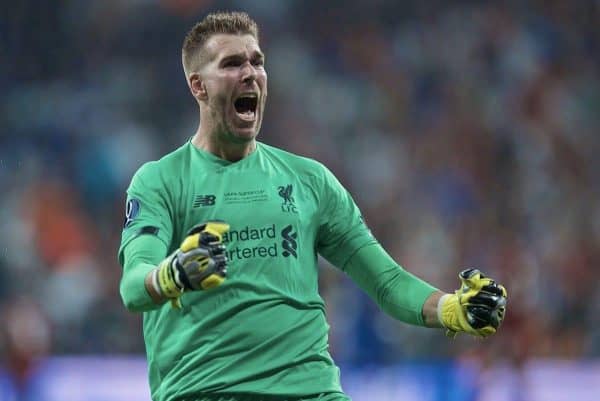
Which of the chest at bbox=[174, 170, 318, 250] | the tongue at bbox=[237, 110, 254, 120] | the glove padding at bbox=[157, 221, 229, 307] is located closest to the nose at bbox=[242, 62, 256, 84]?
the tongue at bbox=[237, 110, 254, 120]

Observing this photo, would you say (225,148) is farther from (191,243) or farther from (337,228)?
(191,243)

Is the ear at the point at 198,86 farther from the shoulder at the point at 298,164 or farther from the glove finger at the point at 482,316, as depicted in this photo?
the glove finger at the point at 482,316

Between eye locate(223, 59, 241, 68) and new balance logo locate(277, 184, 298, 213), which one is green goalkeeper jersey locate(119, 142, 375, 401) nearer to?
new balance logo locate(277, 184, 298, 213)

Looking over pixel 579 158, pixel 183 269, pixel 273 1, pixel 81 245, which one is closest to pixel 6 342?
pixel 81 245

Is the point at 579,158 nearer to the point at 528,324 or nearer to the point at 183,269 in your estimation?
the point at 528,324

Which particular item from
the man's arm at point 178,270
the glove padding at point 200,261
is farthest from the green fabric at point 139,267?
the glove padding at point 200,261

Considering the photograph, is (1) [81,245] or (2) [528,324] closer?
(2) [528,324]

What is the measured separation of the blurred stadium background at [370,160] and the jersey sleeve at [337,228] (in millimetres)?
5858

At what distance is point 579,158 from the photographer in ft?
45.4

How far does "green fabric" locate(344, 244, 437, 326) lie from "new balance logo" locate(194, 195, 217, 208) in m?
0.64

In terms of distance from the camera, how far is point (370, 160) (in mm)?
13758

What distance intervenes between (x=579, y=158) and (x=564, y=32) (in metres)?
2.14

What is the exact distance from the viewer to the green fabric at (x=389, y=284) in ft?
15.1

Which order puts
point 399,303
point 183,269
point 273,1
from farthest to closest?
point 273,1 → point 399,303 → point 183,269
